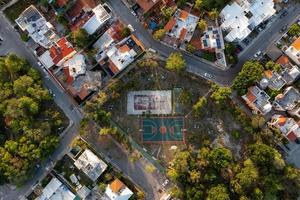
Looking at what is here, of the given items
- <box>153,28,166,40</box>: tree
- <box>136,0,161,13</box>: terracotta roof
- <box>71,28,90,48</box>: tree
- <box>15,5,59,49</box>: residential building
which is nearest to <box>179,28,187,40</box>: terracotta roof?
<box>153,28,166,40</box>: tree

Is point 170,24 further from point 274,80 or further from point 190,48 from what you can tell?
point 274,80

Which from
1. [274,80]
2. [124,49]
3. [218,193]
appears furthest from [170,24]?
[218,193]

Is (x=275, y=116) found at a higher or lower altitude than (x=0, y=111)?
lower

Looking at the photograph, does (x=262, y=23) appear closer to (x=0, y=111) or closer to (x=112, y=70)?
(x=112, y=70)

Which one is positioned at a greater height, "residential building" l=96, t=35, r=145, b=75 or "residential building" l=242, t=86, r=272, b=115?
"residential building" l=96, t=35, r=145, b=75

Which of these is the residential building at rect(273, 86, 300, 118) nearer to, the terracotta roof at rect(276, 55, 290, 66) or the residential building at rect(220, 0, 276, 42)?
the terracotta roof at rect(276, 55, 290, 66)

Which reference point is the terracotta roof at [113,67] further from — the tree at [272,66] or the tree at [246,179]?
the tree at [246,179]

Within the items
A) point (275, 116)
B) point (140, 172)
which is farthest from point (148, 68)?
point (275, 116)
